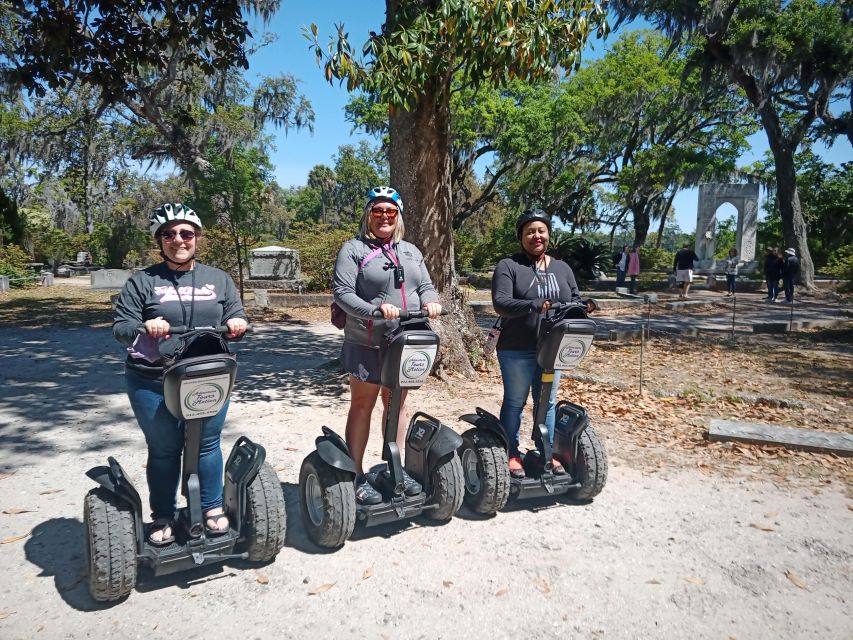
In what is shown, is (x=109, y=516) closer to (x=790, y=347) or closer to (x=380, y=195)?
(x=380, y=195)

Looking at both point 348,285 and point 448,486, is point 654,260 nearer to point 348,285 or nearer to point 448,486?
point 448,486

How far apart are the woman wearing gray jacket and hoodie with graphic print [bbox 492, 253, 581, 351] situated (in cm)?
47

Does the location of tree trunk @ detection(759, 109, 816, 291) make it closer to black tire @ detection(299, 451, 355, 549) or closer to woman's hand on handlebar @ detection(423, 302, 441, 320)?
woman's hand on handlebar @ detection(423, 302, 441, 320)

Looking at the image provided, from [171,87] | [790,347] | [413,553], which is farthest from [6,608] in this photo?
[171,87]

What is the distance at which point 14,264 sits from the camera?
74.4 ft

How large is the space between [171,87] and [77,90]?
4808mm

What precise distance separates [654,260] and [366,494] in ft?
124

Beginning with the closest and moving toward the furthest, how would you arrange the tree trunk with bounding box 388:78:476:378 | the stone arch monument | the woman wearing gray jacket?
the woman wearing gray jacket
the tree trunk with bounding box 388:78:476:378
the stone arch monument

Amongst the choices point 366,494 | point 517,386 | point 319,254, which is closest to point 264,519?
point 366,494

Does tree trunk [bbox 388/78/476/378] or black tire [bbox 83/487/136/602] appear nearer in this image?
black tire [bbox 83/487/136/602]

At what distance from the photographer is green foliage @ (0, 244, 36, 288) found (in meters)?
21.8

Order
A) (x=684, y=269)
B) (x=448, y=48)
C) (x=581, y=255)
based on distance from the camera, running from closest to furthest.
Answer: (x=448, y=48) → (x=684, y=269) → (x=581, y=255)

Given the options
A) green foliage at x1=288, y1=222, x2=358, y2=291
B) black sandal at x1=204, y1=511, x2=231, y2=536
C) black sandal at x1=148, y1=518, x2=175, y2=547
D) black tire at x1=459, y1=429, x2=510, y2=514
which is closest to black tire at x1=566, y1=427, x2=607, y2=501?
black tire at x1=459, y1=429, x2=510, y2=514

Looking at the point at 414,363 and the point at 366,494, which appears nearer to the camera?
the point at 414,363
